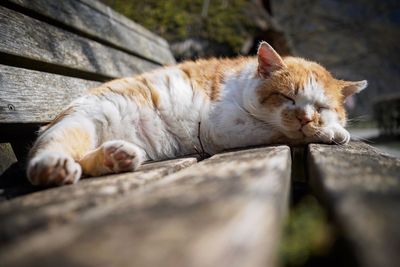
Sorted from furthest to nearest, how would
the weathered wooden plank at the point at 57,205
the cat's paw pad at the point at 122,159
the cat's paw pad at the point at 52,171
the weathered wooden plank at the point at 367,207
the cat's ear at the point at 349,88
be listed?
the cat's ear at the point at 349,88
the cat's paw pad at the point at 122,159
the cat's paw pad at the point at 52,171
the weathered wooden plank at the point at 57,205
the weathered wooden plank at the point at 367,207

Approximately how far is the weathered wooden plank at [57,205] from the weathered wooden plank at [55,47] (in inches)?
37.3

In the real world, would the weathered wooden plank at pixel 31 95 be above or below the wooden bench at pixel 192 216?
above

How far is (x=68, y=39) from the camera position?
6.83 ft

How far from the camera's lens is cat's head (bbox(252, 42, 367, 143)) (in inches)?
72.6

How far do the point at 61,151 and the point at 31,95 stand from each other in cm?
42

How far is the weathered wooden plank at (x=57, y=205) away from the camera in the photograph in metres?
0.63

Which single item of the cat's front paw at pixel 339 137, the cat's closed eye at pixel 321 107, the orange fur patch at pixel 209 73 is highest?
the orange fur patch at pixel 209 73

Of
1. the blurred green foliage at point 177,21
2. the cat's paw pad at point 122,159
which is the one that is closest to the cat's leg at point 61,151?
the cat's paw pad at point 122,159

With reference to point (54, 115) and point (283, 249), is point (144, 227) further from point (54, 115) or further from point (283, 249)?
point (54, 115)

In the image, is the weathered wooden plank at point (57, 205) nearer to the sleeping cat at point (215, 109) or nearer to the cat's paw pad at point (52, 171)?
the cat's paw pad at point (52, 171)

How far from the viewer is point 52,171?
112cm

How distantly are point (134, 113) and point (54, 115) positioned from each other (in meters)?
0.43

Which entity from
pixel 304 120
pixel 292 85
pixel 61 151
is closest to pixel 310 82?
pixel 292 85

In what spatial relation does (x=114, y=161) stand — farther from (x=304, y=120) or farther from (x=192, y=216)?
(x=304, y=120)
